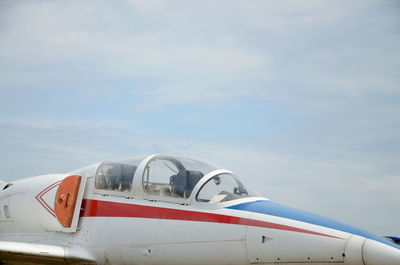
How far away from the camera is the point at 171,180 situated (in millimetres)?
9641

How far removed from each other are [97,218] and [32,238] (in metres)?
2.28

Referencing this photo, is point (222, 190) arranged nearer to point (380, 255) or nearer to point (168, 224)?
point (168, 224)

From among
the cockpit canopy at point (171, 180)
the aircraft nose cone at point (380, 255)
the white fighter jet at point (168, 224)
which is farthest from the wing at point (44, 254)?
the aircraft nose cone at point (380, 255)

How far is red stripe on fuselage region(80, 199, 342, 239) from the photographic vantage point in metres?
8.10

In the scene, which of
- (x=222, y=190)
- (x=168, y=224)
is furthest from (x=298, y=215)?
(x=168, y=224)

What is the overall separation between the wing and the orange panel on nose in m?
0.65

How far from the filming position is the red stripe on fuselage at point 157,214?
810 cm

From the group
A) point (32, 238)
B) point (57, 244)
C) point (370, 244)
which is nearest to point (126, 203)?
point (57, 244)

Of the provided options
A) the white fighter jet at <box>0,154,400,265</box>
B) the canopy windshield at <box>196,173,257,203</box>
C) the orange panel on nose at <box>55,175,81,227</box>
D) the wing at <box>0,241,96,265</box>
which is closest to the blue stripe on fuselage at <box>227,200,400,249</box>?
the white fighter jet at <box>0,154,400,265</box>

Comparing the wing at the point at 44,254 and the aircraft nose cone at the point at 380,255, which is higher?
the aircraft nose cone at the point at 380,255

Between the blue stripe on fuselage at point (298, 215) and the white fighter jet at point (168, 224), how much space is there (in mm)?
17

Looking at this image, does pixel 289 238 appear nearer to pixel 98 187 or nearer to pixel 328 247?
pixel 328 247

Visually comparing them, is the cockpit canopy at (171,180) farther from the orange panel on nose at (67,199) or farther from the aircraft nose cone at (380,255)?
the aircraft nose cone at (380,255)

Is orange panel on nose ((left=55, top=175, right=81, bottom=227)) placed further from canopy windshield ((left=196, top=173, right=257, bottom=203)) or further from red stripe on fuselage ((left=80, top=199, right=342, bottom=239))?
canopy windshield ((left=196, top=173, right=257, bottom=203))
